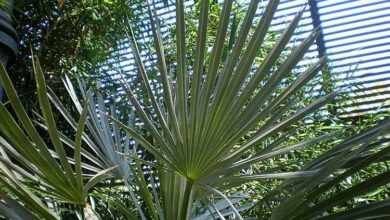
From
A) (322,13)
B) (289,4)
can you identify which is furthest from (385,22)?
(289,4)

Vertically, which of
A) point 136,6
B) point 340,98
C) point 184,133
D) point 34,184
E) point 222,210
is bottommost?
point 222,210

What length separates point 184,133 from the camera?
1.21 metres

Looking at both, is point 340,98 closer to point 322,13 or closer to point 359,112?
point 359,112

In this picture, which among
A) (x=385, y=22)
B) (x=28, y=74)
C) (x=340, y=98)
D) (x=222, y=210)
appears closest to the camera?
(x=222, y=210)

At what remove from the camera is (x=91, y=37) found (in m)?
2.78

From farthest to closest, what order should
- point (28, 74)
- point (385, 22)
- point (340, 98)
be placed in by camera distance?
point (385, 22), point (28, 74), point (340, 98)

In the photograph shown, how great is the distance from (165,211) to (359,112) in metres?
1.56

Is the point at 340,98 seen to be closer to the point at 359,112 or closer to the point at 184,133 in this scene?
the point at 359,112

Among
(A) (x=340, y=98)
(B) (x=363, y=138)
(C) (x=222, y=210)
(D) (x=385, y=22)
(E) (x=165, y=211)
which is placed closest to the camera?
→ (B) (x=363, y=138)

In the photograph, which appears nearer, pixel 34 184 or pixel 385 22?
pixel 34 184

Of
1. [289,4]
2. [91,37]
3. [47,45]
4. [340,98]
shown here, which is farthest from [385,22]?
[47,45]

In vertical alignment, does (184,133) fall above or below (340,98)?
below

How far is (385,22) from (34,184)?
2.38 meters

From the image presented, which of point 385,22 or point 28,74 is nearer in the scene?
point 28,74
